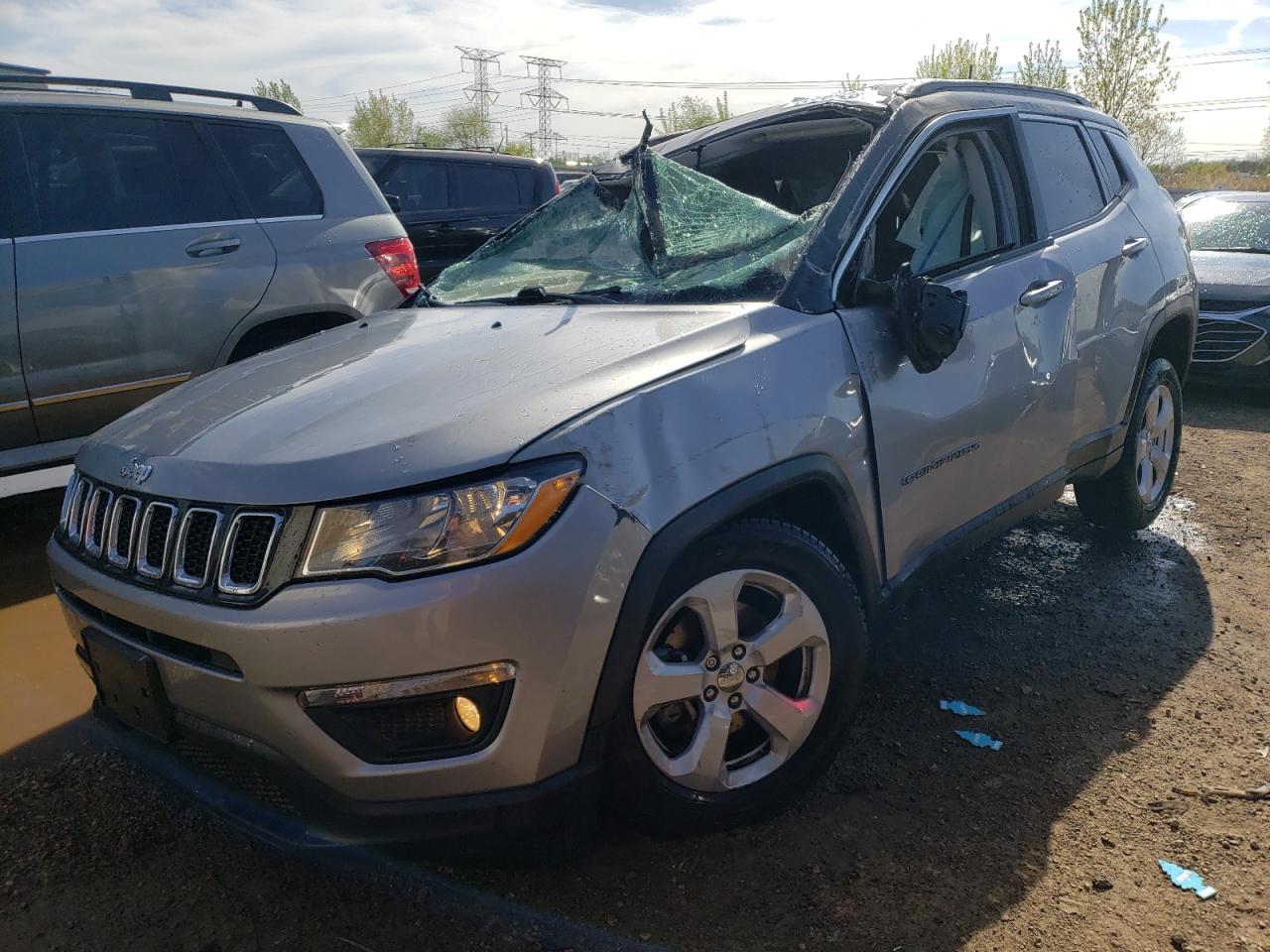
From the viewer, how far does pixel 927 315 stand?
102 inches

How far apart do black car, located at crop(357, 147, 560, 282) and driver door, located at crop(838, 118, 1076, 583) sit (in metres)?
6.59

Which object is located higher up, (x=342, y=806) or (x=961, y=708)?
(x=342, y=806)

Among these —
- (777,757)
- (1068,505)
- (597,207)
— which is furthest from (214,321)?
(1068,505)

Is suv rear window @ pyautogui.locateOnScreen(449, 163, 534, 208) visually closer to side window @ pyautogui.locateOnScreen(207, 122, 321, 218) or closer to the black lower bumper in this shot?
side window @ pyautogui.locateOnScreen(207, 122, 321, 218)

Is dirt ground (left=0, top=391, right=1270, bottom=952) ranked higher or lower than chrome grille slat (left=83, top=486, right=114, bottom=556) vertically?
lower

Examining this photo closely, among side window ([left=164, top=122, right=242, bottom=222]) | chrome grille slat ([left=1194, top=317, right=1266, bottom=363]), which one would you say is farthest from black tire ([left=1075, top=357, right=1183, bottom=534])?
side window ([left=164, top=122, right=242, bottom=222])

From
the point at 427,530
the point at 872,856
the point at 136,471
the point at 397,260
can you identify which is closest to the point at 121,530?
the point at 136,471

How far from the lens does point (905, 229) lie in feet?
10.4

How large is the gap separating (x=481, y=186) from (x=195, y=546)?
866 centimetres

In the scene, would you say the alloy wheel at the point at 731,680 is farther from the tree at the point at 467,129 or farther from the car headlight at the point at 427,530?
the tree at the point at 467,129

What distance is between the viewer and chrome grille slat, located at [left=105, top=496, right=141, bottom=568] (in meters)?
2.19

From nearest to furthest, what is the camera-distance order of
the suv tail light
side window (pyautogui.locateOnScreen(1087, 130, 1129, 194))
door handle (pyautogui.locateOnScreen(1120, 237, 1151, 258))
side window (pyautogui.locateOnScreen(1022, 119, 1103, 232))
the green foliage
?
1. side window (pyautogui.locateOnScreen(1022, 119, 1103, 232))
2. door handle (pyautogui.locateOnScreen(1120, 237, 1151, 258))
3. side window (pyautogui.locateOnScreen(1087, 130, 1129, 194))
4. the suv tail light
5. the green foliage

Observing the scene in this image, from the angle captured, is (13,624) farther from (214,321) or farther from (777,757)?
(777,757)

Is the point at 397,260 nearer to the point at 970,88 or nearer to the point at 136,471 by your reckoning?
the point at 970,88
